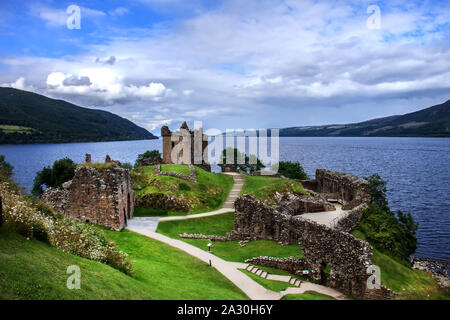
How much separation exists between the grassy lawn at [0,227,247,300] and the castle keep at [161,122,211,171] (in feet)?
136

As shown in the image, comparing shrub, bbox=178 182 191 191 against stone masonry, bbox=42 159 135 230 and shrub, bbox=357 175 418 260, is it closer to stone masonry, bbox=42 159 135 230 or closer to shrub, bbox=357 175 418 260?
→ stone masonry, bbox=42 159 135 230

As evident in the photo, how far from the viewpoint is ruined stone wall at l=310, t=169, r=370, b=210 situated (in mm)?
38966

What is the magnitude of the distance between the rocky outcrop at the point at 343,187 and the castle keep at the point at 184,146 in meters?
21.6

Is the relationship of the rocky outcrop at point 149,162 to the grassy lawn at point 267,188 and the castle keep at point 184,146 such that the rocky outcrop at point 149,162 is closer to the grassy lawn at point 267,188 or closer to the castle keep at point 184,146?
the castle keep at point 184,146

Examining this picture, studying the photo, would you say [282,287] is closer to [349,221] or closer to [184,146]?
[349,221]

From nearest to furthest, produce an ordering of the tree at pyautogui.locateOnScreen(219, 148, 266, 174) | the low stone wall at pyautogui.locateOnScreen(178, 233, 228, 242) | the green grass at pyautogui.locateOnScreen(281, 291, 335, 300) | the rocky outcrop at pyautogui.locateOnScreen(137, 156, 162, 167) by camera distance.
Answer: the green grass at pyautogui.locateOnScreen(281, 291, 335, 300) → the low stone wall at pyautogui.locateOnScreen(178, 233, 228, 242) → the rocky outcrop at pyautogui.locateOnScreen(137, 156, 162, 167) → the tree at pyautogui.locateOnScreen(219, 148, 266, 174)

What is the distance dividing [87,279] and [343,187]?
42.5m

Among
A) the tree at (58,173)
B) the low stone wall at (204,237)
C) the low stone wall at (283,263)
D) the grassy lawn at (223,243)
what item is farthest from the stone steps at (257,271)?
the tree at (58,173)

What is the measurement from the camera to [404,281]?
23781 millimetres

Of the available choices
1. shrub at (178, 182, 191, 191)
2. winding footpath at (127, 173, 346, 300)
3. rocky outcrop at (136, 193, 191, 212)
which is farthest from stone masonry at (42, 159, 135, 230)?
shrub at (178, 182, 191, 191)

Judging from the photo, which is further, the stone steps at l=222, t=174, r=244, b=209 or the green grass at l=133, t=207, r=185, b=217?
the stone steps at l=222, t=174, r=244, b=209
